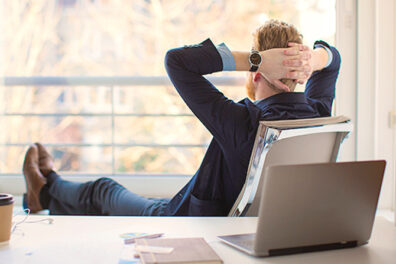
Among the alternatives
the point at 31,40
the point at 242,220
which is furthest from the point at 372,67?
the point at 31,40

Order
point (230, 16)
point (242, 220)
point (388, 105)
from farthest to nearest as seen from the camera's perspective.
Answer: point (230, 16)
point (388, 105)
point (242, 220)

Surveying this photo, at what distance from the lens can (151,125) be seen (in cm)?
362

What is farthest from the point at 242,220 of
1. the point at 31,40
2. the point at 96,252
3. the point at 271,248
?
the point at 31,40

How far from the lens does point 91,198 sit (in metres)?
2.20

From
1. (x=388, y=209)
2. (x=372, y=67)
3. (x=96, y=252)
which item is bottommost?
(x=388, y=209)

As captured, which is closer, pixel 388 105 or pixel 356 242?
pixel 356 242

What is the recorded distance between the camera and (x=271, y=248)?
81 centimetres

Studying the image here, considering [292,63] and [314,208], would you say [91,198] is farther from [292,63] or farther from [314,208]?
[314,208]

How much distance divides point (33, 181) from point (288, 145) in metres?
1.60

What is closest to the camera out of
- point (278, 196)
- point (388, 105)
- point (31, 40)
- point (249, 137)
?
point (278, 196)

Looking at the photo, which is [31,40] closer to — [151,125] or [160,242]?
[151,125]

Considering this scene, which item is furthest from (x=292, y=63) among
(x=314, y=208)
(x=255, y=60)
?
(x=314, y=208)

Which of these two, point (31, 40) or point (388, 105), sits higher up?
point (31, 40)

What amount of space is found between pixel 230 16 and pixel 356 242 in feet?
8.68
